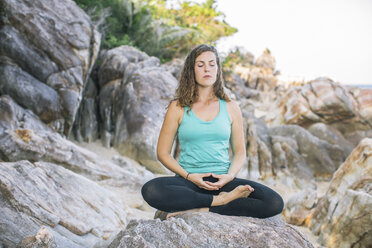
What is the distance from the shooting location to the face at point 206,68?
Result: 3.05 m

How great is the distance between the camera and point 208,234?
2.14 metres

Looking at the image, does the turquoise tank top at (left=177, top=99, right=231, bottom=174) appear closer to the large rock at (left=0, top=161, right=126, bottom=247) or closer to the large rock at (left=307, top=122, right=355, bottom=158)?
the large rock at (left=0, top=161, right=126, bottom=247)

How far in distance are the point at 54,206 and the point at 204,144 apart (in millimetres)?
1597

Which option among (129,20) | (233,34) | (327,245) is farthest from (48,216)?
(233,34)

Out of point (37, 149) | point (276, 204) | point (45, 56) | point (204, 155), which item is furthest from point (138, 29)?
point (276, 204)

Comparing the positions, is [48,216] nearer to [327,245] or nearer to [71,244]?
[71,244]

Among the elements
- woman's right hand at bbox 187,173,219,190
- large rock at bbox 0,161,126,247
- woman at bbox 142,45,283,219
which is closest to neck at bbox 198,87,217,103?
woman at bbox 142,45,283,219

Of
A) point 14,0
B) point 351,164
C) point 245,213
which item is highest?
point 14,0

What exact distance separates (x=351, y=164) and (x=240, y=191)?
3086 millimetres

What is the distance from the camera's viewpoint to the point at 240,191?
2.50 m

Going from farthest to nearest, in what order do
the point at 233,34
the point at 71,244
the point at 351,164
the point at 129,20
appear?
the point at 233,34
the point at 129,20
the point at 351,164
the point at 71,244

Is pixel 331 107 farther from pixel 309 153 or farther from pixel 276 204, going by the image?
pixel 276 204

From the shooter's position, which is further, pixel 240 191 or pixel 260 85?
pixel 260 85

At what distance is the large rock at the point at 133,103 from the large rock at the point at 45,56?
1247 millimetres
